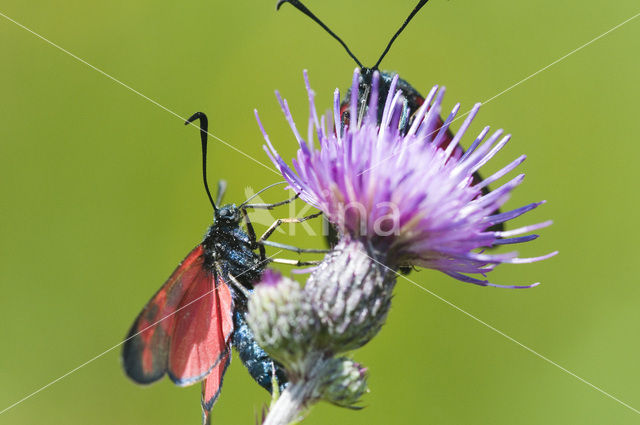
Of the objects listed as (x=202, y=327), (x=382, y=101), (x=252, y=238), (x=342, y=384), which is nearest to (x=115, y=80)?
(x=252, y=238)

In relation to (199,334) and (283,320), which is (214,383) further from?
(283,320)

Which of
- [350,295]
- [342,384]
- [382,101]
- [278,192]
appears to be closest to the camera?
[342,384]

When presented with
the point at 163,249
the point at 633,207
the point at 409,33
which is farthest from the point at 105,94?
the point at 633,207

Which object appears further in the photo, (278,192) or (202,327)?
(278,192)

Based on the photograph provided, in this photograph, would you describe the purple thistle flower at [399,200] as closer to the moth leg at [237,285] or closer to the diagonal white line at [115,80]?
the moth leg at [237,285]

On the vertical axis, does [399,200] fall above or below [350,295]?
above

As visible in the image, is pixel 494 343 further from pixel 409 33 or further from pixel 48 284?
pixel 48 284

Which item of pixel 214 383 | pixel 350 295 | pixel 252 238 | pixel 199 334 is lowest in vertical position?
pixel 214 383
